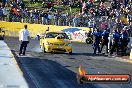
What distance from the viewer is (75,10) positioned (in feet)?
150

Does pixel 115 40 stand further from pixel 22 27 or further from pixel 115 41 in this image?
pixel 22 27

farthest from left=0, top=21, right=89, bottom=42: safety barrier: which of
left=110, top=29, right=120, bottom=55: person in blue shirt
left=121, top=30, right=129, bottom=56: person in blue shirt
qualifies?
left=121, top=30, right=129, bottom=56: person in blue shirt

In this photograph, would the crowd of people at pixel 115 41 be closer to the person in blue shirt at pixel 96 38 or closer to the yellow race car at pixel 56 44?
the person in blue shirt at pixel 96 38

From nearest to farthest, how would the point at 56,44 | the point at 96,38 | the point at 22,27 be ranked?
1. the point at 56,44
2. the point at 96,38
3. the point at 22,27

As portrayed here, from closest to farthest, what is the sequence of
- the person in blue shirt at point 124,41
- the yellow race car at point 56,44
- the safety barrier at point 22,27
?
the yellow race car at point 56,44, the person in blue shirt at point 124,41, the safety barrier at point 22,27

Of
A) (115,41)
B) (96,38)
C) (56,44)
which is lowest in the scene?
(56,44)

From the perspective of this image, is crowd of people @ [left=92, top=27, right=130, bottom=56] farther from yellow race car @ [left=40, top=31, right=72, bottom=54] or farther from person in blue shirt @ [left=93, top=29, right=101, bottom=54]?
yellow race car @ [left=40, top=31, right=72, bottom=54]

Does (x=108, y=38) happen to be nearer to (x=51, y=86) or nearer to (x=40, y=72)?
(x=40, y=72)

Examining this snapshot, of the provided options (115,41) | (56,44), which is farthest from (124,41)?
(56,44)

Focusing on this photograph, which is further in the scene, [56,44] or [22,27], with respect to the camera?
[22,27]

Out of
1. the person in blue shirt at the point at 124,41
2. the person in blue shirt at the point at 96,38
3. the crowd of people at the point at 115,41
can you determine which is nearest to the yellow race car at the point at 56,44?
the person in blue shirt at the point at 96,38

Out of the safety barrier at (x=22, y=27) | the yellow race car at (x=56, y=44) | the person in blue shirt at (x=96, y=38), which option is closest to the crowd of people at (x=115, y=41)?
the person in blue shirt at (x=96, y=38)

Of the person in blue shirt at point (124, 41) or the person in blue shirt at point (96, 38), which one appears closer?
the person in blue shirt at point (124, 41)

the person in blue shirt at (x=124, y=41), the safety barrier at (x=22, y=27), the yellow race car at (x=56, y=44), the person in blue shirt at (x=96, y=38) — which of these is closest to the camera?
the yellow race car at (x=56, y=44)
